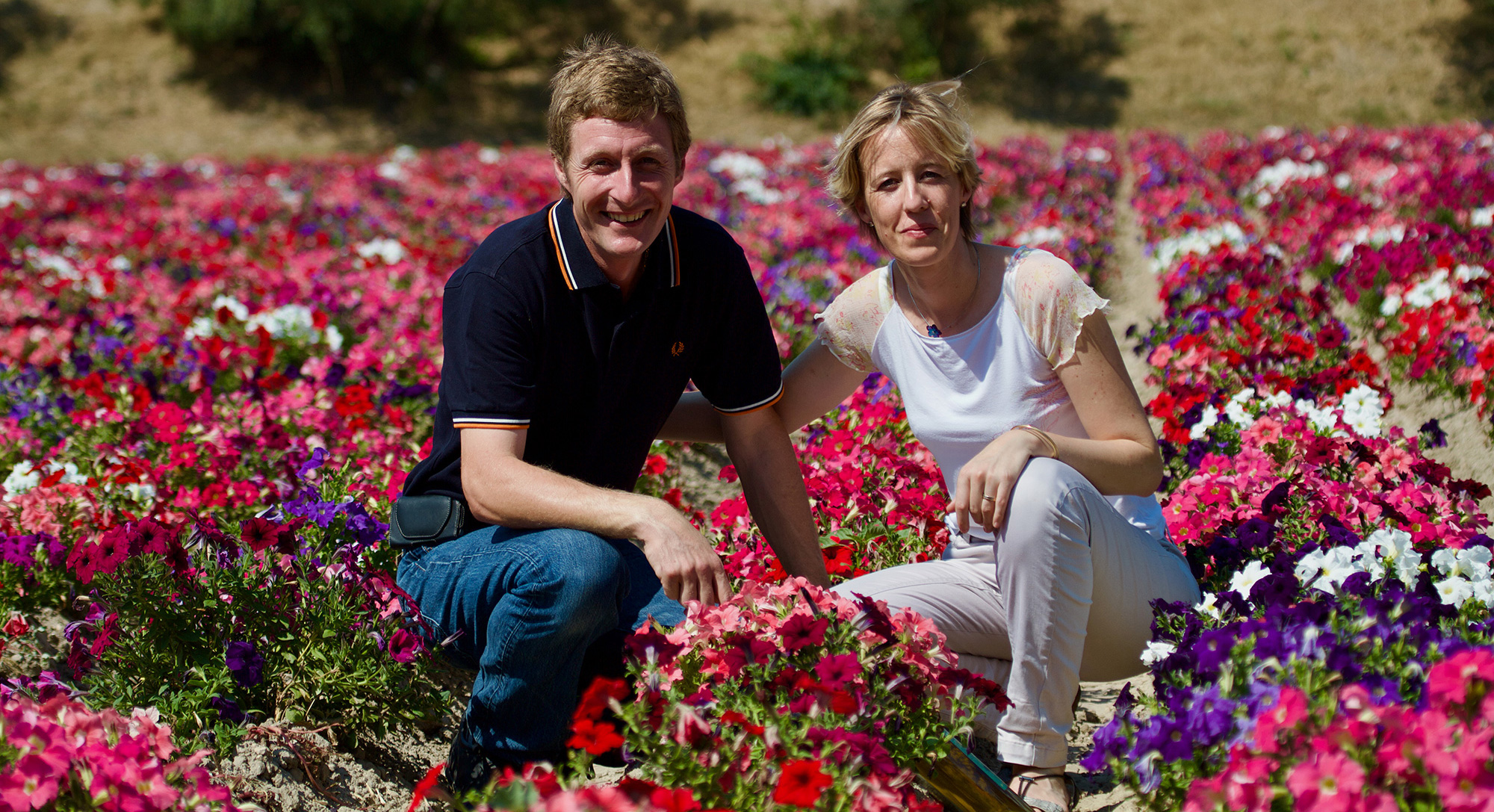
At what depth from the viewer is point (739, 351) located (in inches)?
104

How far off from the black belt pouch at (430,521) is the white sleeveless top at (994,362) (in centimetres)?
104

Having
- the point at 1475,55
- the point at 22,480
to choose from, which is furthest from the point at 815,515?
the point at 1475,55

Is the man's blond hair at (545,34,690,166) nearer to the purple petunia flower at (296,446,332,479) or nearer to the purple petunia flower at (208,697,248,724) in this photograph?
the purple petunia flower at (296,446,332,479)

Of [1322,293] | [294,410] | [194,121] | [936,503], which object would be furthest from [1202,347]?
[194,121]

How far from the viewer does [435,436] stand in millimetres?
2645

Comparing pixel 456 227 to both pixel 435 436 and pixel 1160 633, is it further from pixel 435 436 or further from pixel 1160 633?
pixel 1160 633

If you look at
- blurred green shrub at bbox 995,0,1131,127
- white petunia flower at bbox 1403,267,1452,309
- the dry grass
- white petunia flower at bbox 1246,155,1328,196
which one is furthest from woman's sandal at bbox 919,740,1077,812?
blurred green shrub at bbox 995,0,1131,127

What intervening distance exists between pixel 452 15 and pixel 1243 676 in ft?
97.4

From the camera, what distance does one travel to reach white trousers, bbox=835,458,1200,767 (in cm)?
222

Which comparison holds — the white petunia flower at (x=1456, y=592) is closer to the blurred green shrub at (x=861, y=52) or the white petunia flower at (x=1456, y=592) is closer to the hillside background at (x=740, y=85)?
the hillside background at (x=740, y=85)

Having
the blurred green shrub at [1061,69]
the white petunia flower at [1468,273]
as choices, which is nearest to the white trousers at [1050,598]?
the white petunia flower at [1468,273]

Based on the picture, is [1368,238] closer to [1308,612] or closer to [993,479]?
[993,479]

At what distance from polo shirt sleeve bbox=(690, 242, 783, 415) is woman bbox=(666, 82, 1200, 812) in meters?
0.17

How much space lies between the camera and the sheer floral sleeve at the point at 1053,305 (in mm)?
2424
